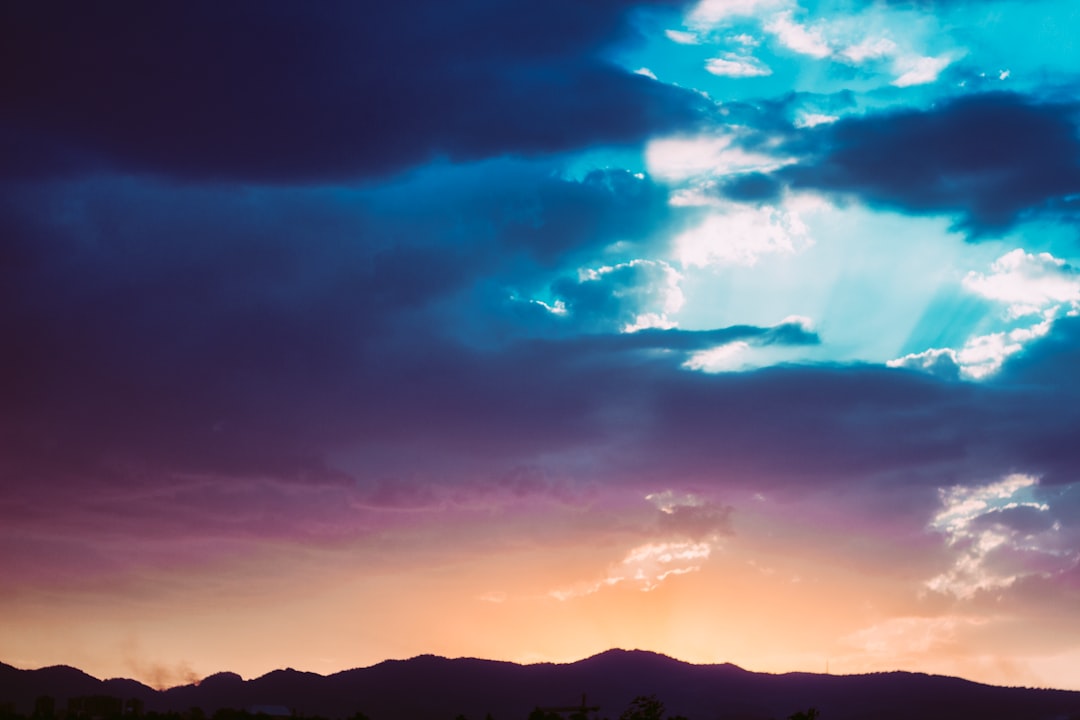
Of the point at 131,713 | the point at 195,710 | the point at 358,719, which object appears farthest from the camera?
the point at 195,710

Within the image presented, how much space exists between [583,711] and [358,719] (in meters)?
17.3

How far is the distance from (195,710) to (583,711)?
3699cm

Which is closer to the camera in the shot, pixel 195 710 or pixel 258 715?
pixel 258 715

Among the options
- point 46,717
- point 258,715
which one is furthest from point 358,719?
point 46,717

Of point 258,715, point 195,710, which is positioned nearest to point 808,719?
point 258,715

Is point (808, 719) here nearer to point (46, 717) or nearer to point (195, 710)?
point (195, 710)

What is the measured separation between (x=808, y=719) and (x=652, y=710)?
14.6 m

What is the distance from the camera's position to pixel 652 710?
9588 centimetres

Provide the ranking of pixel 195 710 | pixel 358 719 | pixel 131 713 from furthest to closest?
pixel 195 710, pixel 131 713, pixel 358 719

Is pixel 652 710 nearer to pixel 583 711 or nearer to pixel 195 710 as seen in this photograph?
pixel 583 711

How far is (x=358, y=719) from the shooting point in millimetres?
93625

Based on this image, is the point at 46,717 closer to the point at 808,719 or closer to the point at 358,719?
the point at 358,719

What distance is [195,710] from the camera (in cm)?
10869

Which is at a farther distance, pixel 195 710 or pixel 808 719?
pixel 195 710
